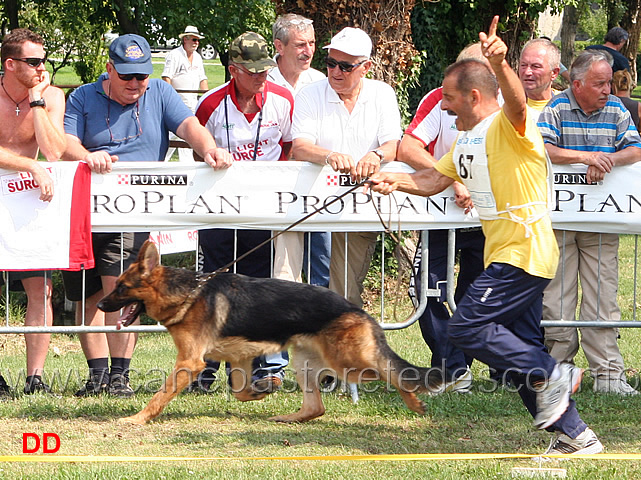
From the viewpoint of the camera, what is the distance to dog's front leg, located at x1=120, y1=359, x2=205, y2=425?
5660 mm

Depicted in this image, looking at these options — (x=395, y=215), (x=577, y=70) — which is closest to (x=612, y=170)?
(x=577, y=70)

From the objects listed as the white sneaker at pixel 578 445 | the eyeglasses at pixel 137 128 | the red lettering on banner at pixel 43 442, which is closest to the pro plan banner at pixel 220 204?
the eyeglasses at pixel 137 128

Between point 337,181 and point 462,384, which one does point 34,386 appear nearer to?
point 337,181

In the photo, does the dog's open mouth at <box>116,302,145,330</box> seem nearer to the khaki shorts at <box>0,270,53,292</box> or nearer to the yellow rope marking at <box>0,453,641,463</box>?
the khaki shorts at <box>0,270,53,292</box>

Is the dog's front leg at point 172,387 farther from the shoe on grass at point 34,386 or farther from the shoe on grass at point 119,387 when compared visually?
the shoe on grass at point 34,386

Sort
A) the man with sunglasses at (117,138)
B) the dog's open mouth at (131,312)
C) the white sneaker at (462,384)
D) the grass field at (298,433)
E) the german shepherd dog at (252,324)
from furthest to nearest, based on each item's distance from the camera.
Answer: the white sneaker at (462,384)
the man with sunglasses at (117,138)
the dog's open mouth at (131,312)
the german shepherd dog at (252,324)
the grass field at (298,433)

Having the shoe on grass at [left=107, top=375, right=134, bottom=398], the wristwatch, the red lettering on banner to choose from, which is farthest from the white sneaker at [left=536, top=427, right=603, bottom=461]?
the wristwatch

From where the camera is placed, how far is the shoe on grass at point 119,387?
21.3 feet

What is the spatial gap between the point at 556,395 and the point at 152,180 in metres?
3.08

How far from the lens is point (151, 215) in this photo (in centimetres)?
644

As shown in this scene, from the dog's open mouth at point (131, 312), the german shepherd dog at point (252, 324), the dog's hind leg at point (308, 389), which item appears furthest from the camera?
the dog's hind leg at point (308, 389)

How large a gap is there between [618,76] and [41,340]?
5.45 metres

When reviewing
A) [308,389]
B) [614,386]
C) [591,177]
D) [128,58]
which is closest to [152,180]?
[128,58]

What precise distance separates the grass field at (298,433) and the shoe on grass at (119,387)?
9cm
